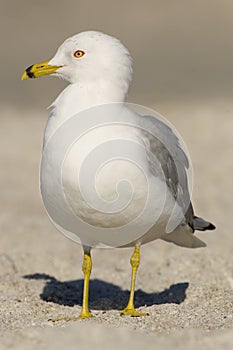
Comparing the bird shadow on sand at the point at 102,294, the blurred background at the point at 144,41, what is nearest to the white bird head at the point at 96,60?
the bird shadow on sand at the point at 102,294

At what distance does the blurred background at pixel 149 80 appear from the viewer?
1127 cm

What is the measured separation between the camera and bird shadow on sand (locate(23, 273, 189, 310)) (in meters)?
6.32

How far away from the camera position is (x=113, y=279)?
7.53 meters

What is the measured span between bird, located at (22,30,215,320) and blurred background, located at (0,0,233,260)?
3.30 meters

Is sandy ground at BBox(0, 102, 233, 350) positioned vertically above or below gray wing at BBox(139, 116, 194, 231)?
below

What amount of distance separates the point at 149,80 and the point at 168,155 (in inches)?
563

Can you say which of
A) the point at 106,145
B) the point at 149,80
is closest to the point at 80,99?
A: the point at 106,145

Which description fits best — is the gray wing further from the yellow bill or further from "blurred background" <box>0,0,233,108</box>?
"blurred background" <box>0,0,233,108</box>

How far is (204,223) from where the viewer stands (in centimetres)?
664

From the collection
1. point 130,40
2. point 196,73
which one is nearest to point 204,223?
point 196,73

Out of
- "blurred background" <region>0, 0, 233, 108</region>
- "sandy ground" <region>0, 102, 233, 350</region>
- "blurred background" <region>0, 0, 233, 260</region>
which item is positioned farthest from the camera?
"blurred background" <region>0, 0, 233, 108</region>

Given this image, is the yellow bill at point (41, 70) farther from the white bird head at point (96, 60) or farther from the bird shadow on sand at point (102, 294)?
the bird shadow on sand at point (102, 294)

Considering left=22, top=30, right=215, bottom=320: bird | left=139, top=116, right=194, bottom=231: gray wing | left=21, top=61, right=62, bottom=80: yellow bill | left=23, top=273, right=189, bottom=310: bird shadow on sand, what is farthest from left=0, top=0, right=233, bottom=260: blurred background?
left=21, top=61, right=62, bottom=80: yellow bill

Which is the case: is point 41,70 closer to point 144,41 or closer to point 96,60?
point 96,60
